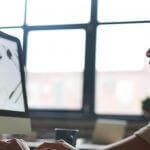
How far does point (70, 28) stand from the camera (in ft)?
11.5

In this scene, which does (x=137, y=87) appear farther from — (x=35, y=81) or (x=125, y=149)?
(x=125, y=149)

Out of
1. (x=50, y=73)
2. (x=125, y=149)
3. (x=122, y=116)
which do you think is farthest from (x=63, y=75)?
(x=125, y=149)

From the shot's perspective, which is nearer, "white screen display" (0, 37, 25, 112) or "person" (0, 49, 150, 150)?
"person" (0, 49, 150, 150)

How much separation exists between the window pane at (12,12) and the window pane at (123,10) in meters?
0.78

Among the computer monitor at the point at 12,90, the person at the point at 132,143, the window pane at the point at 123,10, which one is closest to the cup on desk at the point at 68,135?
the computer monitor at the point at 12,90

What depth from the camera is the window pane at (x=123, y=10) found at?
11.0 ft

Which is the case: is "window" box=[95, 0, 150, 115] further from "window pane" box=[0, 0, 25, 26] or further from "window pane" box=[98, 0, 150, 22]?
"window pane" box=[0, 0, 25, 26]

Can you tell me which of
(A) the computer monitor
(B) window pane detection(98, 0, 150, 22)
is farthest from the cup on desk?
(B) window pane detection(98, 0, 150, 22)

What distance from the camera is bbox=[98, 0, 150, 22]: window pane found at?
3.36m

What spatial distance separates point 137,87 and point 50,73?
2.63 feet

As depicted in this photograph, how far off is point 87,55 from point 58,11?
1.88 ft

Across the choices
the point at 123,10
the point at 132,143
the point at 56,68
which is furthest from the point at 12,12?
the point at 132,143

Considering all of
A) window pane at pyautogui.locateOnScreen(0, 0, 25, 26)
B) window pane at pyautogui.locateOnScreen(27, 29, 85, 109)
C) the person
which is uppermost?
window pane at pyautogui.locateOnScreen(0, 0, 25, 26)

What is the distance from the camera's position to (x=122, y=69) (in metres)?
3.29
